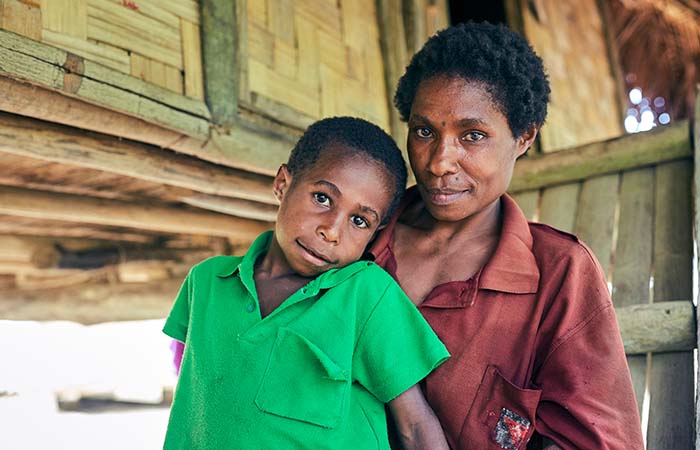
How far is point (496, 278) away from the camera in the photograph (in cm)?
180

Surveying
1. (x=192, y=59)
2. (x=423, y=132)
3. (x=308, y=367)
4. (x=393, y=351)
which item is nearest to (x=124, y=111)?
(x=192, y=59)

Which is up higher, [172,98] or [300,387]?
[172,98]

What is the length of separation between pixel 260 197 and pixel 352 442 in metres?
1.67

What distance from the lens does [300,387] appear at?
1662mm

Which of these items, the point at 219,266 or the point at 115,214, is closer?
the point at 219,266

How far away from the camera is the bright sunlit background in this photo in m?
3.83

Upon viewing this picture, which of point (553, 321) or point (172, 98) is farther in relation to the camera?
point (172, 98)

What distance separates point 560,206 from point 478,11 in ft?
8.87

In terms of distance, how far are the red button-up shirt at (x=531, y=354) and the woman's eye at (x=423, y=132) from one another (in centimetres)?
33

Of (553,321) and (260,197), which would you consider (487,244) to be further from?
(260,197)

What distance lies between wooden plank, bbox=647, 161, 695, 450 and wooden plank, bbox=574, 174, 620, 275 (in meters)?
0.17

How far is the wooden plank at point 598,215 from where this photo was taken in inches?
105

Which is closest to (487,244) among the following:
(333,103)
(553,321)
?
(553,321)

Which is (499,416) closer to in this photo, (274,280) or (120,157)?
(274,280)
